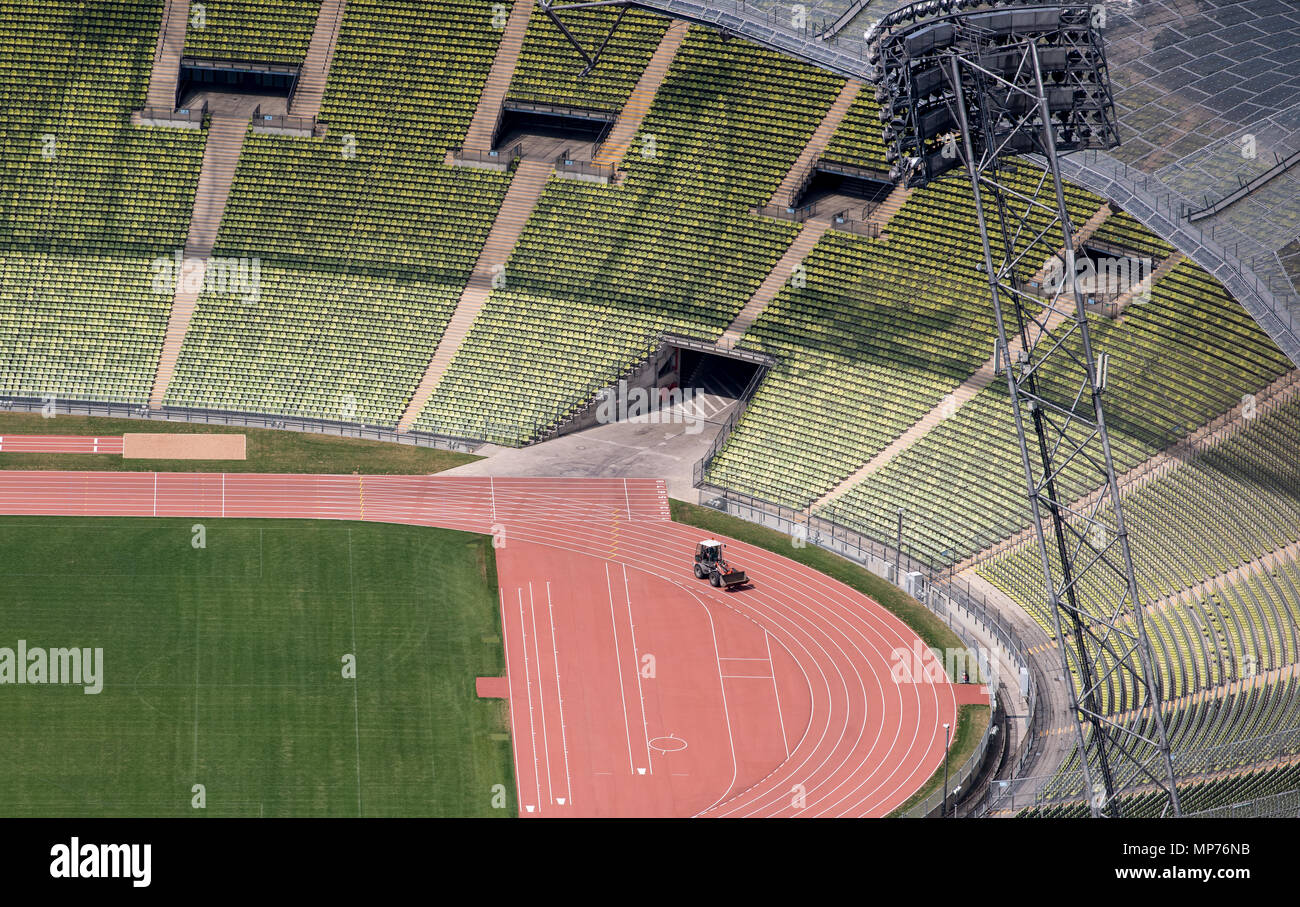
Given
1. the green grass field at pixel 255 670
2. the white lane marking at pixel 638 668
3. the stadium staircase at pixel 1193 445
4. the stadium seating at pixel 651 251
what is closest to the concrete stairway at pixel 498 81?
the stadium seating at pixel 651 251

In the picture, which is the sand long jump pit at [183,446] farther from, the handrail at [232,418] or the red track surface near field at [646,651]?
the red track surface near field at [646,651]

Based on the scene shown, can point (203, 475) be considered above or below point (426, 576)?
above

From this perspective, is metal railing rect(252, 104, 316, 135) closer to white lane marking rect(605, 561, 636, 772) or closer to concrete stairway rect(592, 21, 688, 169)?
concrete stairway rect(592, 21, 688, 169)

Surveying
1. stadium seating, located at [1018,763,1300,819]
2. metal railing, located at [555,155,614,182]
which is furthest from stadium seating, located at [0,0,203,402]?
stadium seating, located at [1018,763,1300,819]

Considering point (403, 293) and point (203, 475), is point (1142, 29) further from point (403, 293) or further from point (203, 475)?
point (203, 475)
